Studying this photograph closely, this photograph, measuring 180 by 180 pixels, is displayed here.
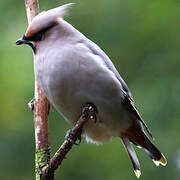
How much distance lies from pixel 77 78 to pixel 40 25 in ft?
2.02

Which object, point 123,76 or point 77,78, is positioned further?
point 123,76

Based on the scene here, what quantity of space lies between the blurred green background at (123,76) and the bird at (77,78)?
852 millimetres

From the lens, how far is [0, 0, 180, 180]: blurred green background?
6.54 metres

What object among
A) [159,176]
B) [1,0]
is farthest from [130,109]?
[1,0]

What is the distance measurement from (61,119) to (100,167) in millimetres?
689

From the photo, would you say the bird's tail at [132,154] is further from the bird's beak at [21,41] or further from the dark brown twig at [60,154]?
the bird's beak at [21,41]

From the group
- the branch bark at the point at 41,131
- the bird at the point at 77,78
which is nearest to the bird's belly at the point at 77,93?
the bird at the point at 77,78

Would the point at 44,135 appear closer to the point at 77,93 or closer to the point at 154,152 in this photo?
the point at 77,93

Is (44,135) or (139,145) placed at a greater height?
(44,135)

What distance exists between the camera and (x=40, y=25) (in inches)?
212

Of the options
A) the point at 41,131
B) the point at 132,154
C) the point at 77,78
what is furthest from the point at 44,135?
the point at 132,154

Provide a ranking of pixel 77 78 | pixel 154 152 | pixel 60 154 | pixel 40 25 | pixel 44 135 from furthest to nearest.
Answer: pixel 154 152 < pixel 40 25 < pixel 77 78 < pixel 44 135 < pixel 60 154

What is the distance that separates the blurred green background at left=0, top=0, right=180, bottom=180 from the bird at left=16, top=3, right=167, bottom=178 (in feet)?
2.80

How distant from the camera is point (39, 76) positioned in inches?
207
